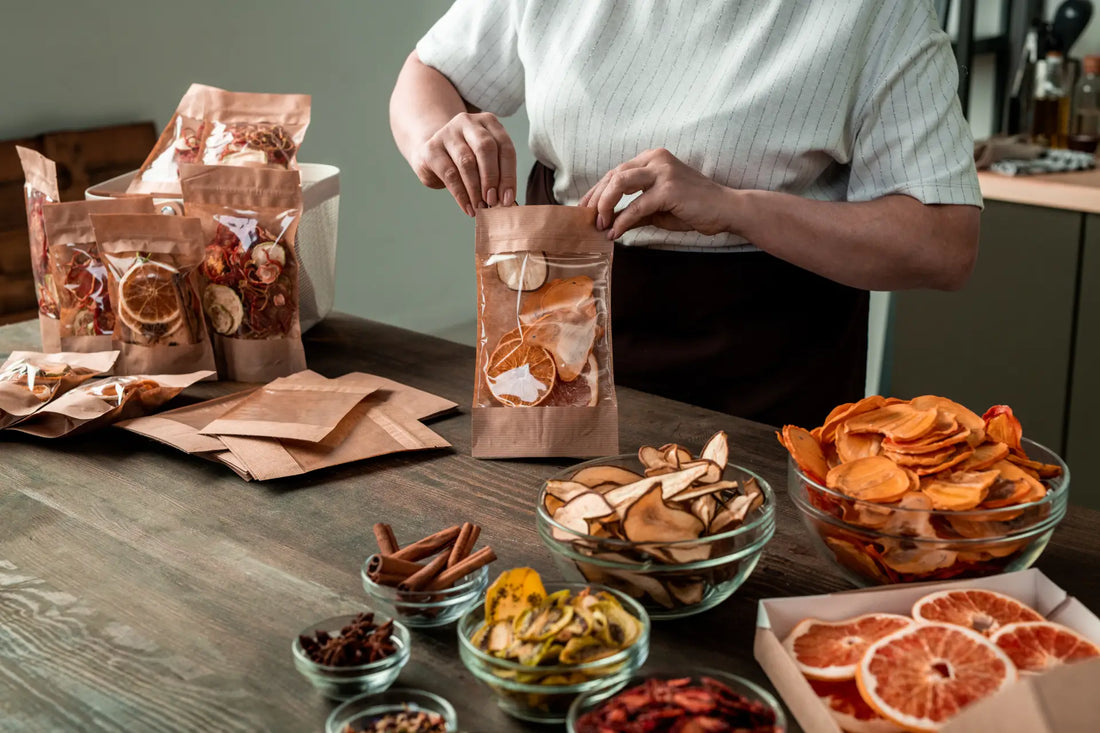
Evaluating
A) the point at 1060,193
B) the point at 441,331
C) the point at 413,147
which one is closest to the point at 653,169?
the point at 413,147

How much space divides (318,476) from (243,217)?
1.50 ft

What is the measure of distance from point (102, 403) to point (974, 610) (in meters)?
0.97

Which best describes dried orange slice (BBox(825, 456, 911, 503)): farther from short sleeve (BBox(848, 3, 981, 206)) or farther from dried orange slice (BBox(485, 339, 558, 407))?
short sleeve (BBox(848, 3, 981, 206))

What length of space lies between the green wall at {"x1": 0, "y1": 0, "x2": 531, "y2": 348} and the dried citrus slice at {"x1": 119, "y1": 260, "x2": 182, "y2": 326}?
1367 millimetres

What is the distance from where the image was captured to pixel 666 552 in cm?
78

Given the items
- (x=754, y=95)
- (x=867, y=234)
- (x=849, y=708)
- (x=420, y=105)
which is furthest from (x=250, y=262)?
(x=849, y=708)

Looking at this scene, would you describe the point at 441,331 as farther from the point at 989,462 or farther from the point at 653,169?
the point at 989,462

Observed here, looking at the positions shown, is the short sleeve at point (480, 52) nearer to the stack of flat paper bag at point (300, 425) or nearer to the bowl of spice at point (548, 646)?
the stack of flat paper bag at point (300, 425)

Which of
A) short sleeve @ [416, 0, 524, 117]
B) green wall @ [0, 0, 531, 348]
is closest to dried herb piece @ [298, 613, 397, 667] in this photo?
short sleeve @ [416, 0, 524, 117]

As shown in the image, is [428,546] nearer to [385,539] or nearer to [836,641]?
[385,539]

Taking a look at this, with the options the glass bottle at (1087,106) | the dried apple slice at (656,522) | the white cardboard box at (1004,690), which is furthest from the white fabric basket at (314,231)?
the glass bottle at (1087,106)

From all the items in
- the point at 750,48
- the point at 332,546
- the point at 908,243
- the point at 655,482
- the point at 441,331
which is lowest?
the point at 441,331

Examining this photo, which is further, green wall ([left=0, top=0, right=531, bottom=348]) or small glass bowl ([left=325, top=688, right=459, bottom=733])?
green wall ([left=0, top=0, right=531, bottom=348])

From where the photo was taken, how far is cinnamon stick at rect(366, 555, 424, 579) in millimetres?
847
